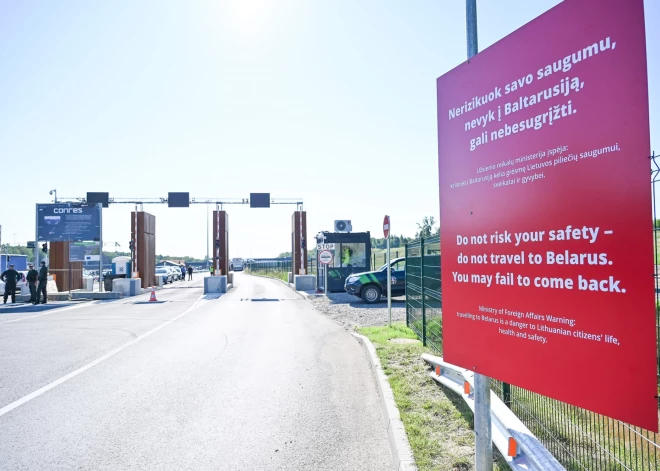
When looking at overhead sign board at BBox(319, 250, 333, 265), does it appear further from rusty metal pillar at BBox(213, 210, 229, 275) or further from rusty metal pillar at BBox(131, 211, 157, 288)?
rusty metal pillar at BBox(131, 211, 157, 288)

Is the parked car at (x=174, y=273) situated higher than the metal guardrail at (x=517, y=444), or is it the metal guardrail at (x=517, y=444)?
the metal guardrail at (x=517, y=444)

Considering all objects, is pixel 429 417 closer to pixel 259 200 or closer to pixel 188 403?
pixel 188 403

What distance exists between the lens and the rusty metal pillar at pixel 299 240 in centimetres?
3159

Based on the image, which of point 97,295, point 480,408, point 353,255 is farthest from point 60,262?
point 480,408

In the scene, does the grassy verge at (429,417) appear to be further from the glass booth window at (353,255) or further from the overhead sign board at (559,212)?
the glass booth window at (353,255)

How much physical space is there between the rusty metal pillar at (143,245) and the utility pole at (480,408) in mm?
31336

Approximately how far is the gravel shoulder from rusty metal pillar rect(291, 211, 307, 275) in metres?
9.34

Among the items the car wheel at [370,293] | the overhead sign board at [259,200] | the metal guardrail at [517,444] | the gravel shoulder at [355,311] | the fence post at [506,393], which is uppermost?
the overhead sign board at [259,200]

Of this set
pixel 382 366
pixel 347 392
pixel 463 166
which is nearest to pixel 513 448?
pixel 463 166

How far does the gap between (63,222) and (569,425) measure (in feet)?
94.5

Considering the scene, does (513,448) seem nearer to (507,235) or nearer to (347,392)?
(507,235)

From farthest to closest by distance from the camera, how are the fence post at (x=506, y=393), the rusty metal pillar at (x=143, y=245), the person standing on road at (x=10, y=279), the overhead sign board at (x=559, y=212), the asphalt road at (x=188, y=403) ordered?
the rusty metal pillar at (x=143, y=245), the person standing on road at (x=10, y=279), the fence post at (x=506, y=393), the asphalt road at (x=188, y=403), the overhead sign board at (x=559, y=212)

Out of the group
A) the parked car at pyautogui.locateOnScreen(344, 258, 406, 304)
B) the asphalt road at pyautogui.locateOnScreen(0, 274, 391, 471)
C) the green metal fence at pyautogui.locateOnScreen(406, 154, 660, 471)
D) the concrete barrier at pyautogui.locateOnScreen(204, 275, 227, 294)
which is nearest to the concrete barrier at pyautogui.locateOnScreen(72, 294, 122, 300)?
the concrete barrier at pyautogui.locateOnScreen(204, 275, 227, 294)

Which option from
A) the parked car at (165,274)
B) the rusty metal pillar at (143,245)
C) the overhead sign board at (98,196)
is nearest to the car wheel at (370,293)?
the rusty metal pillar at (143,245)
